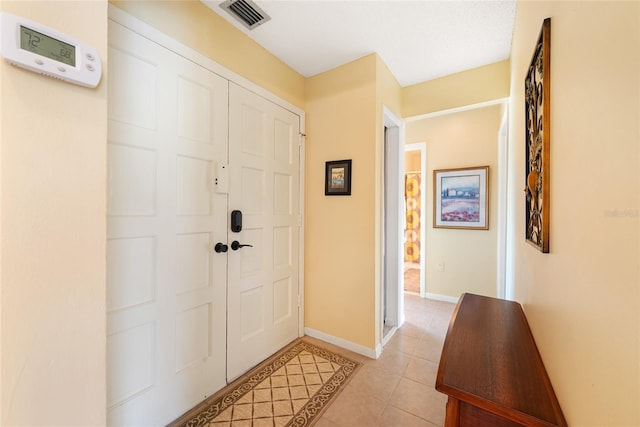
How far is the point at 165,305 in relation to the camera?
4.64ft

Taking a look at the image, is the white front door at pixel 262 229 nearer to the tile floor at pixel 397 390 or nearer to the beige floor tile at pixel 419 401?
the tile floor at pixel 397 390

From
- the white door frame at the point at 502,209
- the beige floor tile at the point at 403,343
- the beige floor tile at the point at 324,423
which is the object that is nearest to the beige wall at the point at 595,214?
the beige floor tile at the point at 324,423

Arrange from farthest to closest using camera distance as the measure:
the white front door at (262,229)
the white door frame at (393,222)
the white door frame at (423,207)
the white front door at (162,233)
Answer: the white door frame at (423,207), the white door frame at (393,222), the white front door at (262,229), the white front door at (162,233)

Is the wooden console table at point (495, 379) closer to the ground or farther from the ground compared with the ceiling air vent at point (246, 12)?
closer to the ground

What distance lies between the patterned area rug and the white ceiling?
2.55m

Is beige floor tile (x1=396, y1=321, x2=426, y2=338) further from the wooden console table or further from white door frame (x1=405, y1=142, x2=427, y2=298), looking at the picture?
the wooden console table

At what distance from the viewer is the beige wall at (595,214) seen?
418 mm

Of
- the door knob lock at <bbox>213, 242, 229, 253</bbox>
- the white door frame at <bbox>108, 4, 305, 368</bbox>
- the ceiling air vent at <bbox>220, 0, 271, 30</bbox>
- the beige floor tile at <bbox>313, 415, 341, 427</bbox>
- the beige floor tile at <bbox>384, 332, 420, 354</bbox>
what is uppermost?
the ceiling air vent at <bbox>220, 0, 271, 30</bbox>

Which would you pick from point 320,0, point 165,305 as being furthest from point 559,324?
point 320,0

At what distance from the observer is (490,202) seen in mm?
3033

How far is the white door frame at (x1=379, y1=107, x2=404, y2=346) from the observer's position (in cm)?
263

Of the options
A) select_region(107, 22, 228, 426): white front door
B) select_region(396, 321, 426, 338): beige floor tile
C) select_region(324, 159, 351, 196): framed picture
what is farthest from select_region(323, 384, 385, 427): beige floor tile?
select_region(324, 159, 351, 196): framed picture

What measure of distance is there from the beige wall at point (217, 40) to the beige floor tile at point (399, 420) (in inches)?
97.7

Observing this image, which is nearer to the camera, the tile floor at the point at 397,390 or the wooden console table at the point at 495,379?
the wooden console table at the point at 495,379
